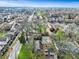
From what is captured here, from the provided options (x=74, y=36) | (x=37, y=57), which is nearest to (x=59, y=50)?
(x=37, y=57)

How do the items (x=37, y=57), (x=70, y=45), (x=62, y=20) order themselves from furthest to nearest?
(x=62, y=20) < (x=70, y=45) < (x=37, y=57)

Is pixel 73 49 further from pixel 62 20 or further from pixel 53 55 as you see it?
pixel 62 20

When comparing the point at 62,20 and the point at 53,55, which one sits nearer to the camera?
the point at 53,55

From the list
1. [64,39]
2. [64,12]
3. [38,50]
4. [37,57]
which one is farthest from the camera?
[64,12]

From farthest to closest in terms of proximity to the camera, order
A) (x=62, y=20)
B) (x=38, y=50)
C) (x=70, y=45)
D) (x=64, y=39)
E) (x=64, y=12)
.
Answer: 1. (x=64, y=12)
2. (x=62, y=20)
3. (x=64, y=39)
4. (x=70, y=45)
5. (x=38, y=50)

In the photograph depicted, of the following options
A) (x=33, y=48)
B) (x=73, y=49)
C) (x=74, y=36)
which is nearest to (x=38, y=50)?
(x=33, y=48)

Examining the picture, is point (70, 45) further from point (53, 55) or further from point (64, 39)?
point (53, 55)
